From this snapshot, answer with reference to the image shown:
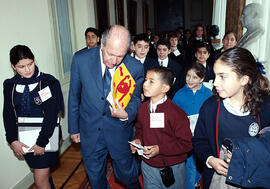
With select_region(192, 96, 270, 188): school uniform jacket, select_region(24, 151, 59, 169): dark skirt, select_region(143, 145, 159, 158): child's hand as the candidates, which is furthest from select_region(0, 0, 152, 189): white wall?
select_region(192, 96, 270, 188): school uniform jacket

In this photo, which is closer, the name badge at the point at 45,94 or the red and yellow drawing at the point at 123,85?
the red and yellow drawing at the point at 123,85

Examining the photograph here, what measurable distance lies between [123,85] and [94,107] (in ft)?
1.03

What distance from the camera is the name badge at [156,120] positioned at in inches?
74.1

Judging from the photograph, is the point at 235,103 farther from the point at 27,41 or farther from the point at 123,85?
A: the point at 27,41

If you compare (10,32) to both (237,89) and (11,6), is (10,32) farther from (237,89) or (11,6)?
(237,89)

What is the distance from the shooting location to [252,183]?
3.69ft

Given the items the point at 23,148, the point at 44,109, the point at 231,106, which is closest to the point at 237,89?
the point at 231,106

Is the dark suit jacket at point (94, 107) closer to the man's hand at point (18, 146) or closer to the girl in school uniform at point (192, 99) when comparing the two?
the man's hand at point (18, 146)

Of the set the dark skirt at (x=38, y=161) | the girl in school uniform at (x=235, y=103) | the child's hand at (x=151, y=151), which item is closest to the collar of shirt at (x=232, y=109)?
the girl in school uniform at (x=235, y=103)

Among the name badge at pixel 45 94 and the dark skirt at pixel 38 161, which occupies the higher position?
the name badge at pixel 45 94

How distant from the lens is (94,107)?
1.94 meters

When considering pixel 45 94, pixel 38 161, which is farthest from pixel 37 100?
pixel 38 161

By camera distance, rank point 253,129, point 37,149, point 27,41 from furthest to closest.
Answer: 1. point 27,41
2. point 37,149
3. point 253,129

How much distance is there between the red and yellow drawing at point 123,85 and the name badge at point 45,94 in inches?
27.0
